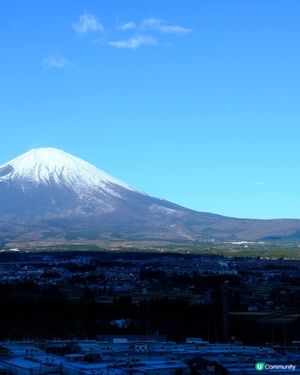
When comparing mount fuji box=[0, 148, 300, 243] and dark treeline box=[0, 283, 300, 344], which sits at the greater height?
mount fuji box=[0, 148, 300, 243]

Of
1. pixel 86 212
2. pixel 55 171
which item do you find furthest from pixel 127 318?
pixel 55 171

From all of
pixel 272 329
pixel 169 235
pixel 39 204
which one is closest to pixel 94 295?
pixel 272 329

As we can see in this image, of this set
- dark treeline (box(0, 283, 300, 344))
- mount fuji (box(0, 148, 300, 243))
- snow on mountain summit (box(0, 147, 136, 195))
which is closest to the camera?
dark treeline (box(0, 283, 300, 344))

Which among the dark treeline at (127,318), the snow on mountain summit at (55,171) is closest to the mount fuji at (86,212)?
the snow on mountain summit at (55,171)

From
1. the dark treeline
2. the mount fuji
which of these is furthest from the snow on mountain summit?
the dark treeline

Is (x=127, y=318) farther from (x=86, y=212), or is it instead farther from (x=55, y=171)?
(x=55, y=171)

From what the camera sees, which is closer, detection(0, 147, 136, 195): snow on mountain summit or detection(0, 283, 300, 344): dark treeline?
detection(0, 283, 300, 344): dark treeline

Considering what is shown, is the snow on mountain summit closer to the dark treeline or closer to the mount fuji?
the mount fuji

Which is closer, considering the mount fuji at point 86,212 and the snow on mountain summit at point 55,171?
the mount fuji at point 86,212

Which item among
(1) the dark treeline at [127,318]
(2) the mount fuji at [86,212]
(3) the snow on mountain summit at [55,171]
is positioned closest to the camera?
(1) the dark treeline at [127,318]

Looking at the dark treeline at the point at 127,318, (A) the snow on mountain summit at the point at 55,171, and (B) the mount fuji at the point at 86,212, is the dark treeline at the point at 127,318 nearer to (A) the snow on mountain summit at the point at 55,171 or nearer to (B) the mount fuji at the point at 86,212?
(B) the mount fuji at the point at 86,212
